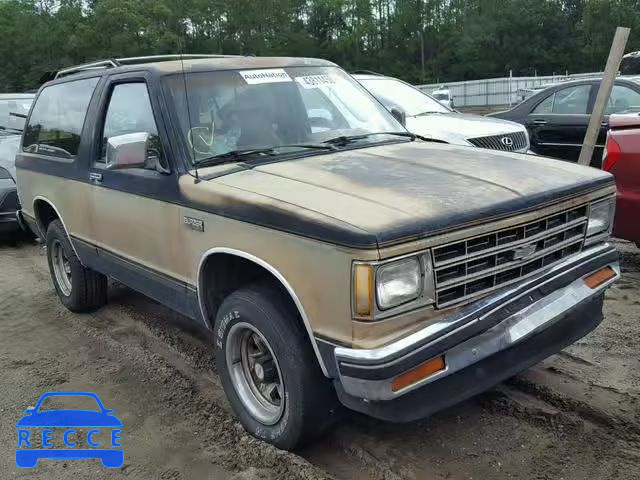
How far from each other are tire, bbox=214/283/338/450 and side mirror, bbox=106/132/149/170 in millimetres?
973

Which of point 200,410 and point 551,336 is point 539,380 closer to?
point 551,336

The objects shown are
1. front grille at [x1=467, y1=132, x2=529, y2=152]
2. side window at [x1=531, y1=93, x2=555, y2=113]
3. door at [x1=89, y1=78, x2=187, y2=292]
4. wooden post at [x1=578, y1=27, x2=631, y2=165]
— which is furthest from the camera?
side window at [x1=531, y1=93, x2=555, y2=113]

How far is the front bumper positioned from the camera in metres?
2.58

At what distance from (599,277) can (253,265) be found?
6.06ft

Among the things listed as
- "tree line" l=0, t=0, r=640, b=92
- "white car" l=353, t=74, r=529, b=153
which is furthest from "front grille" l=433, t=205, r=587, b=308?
"tree line" l=0, t=0, r=640, b=92

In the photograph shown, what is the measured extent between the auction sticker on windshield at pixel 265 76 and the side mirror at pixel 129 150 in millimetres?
814

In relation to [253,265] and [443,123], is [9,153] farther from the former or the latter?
[253,265]

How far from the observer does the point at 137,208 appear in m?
3.99

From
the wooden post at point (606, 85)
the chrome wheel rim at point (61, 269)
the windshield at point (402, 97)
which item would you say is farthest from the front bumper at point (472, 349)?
the windshield at point (402, 97)

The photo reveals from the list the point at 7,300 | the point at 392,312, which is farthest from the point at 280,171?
the point at 7,300

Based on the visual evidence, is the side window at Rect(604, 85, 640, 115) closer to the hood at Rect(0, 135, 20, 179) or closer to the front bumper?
the front bumper

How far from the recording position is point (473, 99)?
41.4 m

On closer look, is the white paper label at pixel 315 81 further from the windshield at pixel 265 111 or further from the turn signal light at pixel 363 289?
the turn signal light at pixel 363 289

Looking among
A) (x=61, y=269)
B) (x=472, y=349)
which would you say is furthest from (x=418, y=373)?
(x=61, y=269)
